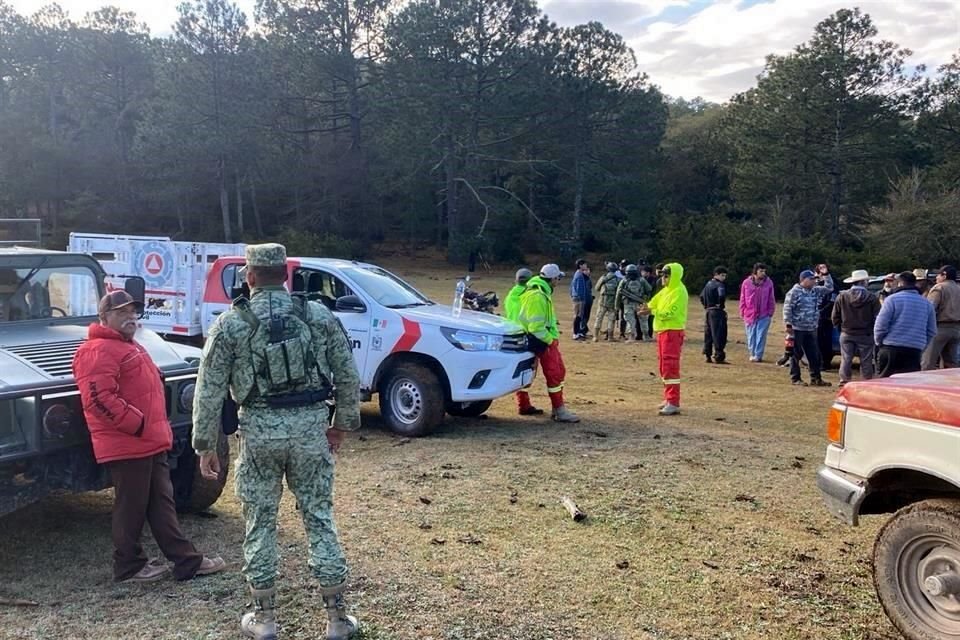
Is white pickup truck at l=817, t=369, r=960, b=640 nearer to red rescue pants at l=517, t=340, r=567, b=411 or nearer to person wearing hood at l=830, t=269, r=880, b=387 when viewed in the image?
red rescue pants at l=517, t=340, r=567, b=411

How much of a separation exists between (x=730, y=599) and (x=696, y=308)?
21699 mm

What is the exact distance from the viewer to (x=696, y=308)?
25234 mm

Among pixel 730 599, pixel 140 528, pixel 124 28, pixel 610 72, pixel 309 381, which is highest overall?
pixel 124 28

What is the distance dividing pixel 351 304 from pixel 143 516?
13.6 feet

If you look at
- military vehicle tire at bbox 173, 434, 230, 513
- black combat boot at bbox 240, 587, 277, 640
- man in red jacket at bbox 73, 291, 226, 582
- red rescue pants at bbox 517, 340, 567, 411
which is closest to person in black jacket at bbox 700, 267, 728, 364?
red rescue pants at bbox 517, 340, 567, 411

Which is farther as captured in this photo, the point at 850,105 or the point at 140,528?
the point at 850,105

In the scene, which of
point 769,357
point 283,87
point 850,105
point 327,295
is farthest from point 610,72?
point 327,295

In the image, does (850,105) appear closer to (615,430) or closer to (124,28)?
(615,430)

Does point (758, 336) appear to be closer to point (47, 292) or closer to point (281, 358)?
point (47, 292)

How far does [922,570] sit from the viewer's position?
3.68m

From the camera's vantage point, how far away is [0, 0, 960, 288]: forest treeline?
126 ft

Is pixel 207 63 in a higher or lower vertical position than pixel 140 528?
higher

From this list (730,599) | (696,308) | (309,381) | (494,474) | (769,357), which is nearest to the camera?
(309,381)

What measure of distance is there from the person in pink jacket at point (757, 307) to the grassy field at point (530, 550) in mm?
5887
